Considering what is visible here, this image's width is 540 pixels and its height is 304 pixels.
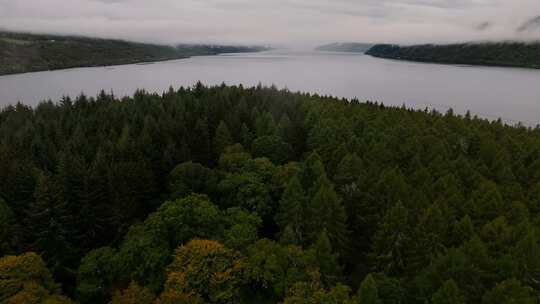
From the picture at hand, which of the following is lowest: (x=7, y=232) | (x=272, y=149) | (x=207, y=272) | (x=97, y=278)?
(x=97, y=278)

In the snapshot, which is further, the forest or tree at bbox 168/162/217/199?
tree at bbox 168/162/217/199

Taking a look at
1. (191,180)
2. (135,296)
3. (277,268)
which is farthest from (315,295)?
(191,180)

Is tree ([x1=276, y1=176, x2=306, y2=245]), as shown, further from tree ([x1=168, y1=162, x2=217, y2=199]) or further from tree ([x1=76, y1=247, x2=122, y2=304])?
tree ([x1=76, y1=247, x2=122, y2=304])

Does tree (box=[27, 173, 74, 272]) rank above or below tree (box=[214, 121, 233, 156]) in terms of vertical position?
below

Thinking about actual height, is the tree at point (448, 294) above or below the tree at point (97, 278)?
above

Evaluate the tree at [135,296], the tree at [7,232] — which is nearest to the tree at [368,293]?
the tree at [135,296]

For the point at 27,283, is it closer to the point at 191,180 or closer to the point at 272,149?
the point at 191,180

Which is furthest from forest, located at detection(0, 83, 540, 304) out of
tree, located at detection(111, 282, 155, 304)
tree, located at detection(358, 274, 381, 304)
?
tree, located at detection(111, 282, 155, 304)

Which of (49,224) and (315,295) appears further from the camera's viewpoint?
(49,224)

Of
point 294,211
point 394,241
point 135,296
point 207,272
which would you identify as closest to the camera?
point 135,296

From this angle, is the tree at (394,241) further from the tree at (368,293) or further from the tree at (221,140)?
the tree at (221,140)
